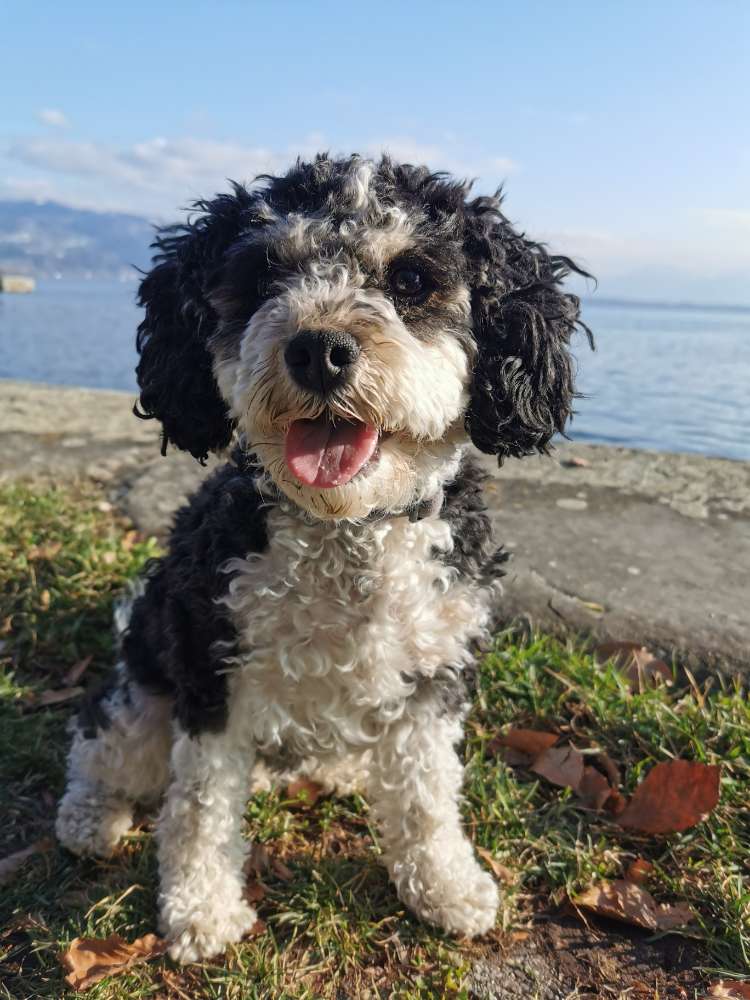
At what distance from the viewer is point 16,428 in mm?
6566

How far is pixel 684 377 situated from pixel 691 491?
9.27m

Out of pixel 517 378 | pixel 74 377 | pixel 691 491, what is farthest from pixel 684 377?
pixel 517 378

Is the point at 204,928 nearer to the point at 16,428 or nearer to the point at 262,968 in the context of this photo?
the point at 262,968

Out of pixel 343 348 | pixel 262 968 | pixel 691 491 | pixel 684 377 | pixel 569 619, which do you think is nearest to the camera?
pixel 343 348

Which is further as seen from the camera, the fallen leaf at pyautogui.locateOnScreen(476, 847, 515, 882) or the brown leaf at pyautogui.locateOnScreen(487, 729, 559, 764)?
the brown leaf at pyautogui.locateOnScreen(487, 729, 559, 764)

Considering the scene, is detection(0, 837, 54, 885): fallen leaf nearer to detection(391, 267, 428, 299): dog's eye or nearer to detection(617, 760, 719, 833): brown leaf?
detection(617, 760, 719, 833): brown leaf

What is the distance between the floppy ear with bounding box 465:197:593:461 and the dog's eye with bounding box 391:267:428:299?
18 centimetres

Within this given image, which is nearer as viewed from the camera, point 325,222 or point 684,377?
point 325,222

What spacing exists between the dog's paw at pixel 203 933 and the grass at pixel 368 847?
0.04 m

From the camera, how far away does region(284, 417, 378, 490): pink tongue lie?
2186 millimetres

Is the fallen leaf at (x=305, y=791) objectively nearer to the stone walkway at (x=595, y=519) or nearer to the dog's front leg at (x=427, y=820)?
the dog's front leg at (x=427, y=820)

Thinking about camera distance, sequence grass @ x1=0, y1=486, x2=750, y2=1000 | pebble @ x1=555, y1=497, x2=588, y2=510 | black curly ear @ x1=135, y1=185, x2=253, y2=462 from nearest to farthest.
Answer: grass @ x1=0, y1=486, x2=750, y2=1000 → black curly ear @ x1=135, y1=185, x2=253, y2=462 → pebble @ x1=555, y1=497, x2=588, y2=510

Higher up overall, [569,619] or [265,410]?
[265,410]

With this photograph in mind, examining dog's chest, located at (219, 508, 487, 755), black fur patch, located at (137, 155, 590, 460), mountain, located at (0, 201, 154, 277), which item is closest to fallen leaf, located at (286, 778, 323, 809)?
dog's chest, located at (219, 508, 487, 755)
